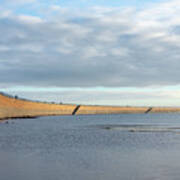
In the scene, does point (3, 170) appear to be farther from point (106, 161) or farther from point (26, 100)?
point (26, 100)

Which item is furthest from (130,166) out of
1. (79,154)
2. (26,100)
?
(26,100)

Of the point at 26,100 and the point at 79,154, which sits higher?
the point at 26,100

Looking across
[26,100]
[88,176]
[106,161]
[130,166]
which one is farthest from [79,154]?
[26,100]

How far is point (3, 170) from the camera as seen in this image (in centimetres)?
Answer: 2602

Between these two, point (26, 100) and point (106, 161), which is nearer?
point (106, 161)

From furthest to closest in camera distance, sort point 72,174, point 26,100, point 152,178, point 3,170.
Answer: point 26,100 < point 3,170 < point 72,174 < point 152,178

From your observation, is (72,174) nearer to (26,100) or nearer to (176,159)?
(176,159)

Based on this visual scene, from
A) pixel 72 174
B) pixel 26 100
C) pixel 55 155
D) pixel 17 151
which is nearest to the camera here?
pixel 72 174

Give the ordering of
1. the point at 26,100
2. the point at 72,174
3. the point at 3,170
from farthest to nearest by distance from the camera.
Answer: the point at 26,100 < the point at 3,170 < the point at 72,174

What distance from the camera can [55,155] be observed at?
3419 cm

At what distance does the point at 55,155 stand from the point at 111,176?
11.3m

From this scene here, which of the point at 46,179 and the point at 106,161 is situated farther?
the point at 106,161

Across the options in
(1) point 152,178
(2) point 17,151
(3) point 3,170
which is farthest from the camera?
(2) point 17,151

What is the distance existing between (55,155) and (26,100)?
440 ft
